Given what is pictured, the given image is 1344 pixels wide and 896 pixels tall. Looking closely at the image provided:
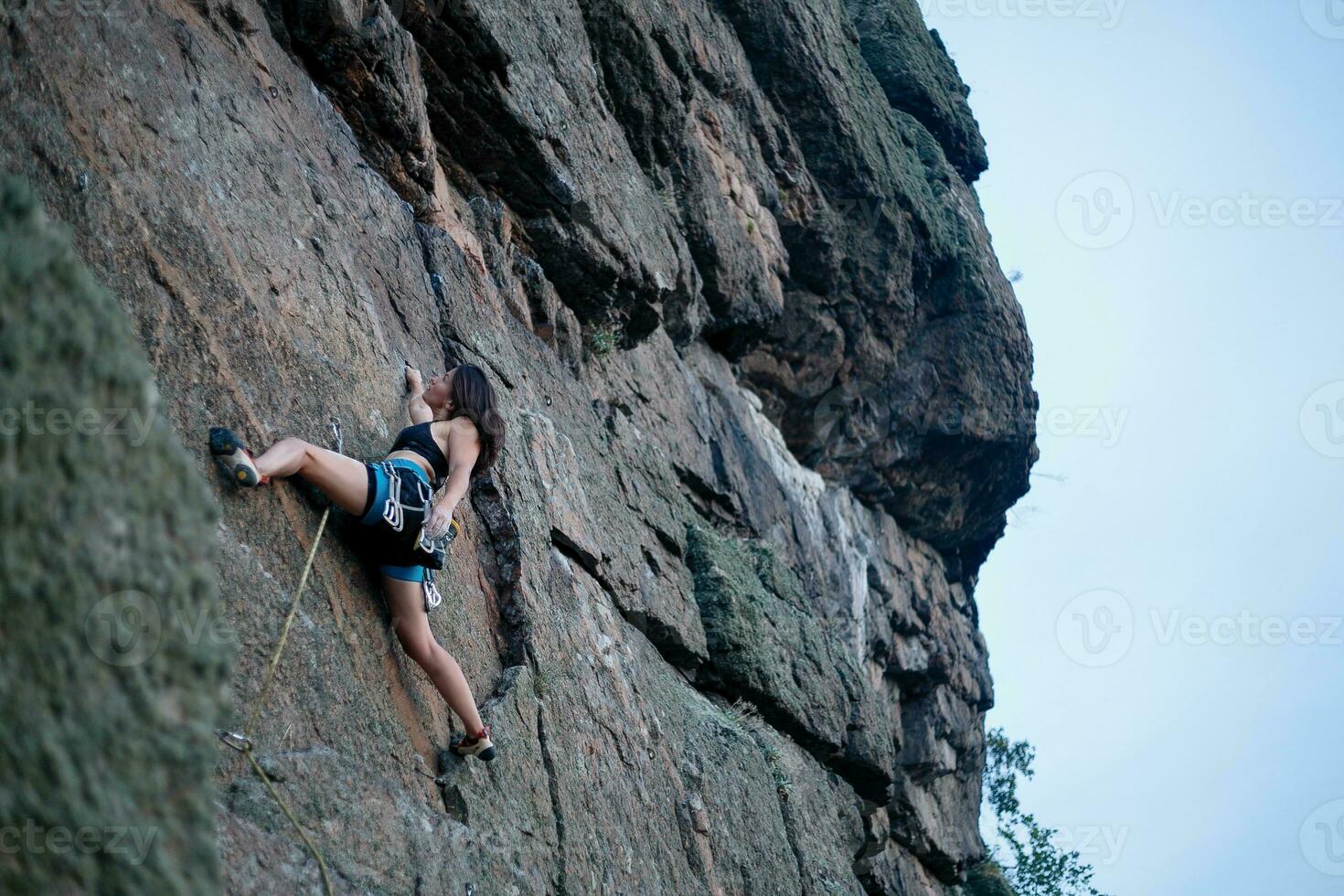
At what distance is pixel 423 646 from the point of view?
5.82m

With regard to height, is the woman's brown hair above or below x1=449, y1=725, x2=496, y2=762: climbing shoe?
above

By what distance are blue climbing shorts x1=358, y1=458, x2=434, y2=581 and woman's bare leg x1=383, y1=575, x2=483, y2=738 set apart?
0.07 meters

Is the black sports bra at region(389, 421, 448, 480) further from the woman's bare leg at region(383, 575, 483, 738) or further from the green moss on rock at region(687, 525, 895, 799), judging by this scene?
the green moss on rock at region(687, 525, 895, 799)

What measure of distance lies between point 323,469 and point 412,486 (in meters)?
0.56

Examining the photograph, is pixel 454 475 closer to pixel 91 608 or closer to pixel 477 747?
pixel 477 747

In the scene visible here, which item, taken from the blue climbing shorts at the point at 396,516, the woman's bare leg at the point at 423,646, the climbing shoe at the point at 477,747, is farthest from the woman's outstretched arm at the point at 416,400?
the climbing shoe at the point at 477,747

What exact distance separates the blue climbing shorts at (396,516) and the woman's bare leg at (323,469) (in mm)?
61

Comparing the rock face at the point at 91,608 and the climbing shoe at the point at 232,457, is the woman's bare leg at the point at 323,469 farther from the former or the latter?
the rock face at the point at 91,608

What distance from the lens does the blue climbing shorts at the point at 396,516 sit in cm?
566

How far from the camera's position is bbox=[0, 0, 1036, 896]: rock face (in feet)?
16.4

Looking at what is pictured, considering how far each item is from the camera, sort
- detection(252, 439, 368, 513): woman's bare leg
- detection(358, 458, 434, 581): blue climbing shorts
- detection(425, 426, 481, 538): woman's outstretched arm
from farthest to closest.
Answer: detection(425, 426, 481, 538): woman's outstretched arm
detection(358, 458, 434, 581): blue climbing shorts
detection(252, 439, 368, 513): woman's bare leg

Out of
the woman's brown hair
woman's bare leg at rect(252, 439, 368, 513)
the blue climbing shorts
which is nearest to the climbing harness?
woman's bare leg at rect(252, 439, 368, 513)

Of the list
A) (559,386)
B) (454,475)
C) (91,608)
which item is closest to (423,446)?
(454,475)

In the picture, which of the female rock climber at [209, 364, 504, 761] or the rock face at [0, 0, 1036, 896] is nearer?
the rock face at [0, 0, 1036, 896]
